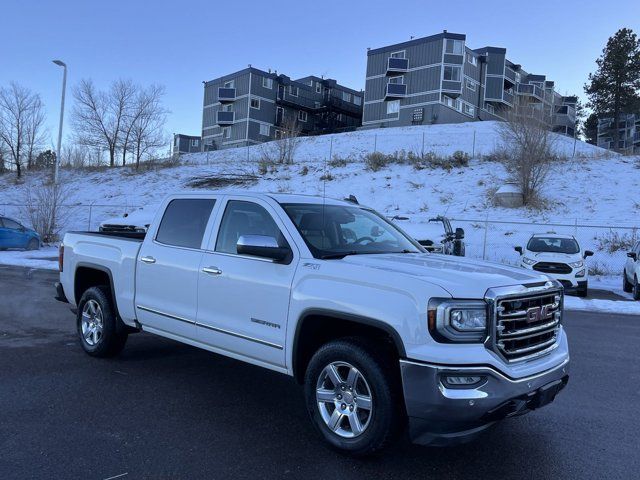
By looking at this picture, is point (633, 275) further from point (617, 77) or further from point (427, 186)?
point (617, 77)

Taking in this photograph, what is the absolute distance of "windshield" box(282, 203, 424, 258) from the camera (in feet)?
14.3

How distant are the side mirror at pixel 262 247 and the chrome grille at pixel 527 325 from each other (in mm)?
1634

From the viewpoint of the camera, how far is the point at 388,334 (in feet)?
11.6

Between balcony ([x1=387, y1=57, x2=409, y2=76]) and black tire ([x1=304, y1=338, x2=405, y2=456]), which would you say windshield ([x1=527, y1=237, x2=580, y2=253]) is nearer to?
black tire ([x1=304, y1=338, x2=405, y2=456])

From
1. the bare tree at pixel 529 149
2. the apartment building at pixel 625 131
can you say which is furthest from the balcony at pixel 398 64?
the apartment building at pixel 625 131

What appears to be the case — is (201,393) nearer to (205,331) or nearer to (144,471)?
(205,331)

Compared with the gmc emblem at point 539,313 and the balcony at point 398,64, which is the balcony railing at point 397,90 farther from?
the gmc emblem at point 539,313

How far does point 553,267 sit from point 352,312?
11937 millimetres

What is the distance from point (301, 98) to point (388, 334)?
68.8 meters

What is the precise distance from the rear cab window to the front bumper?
8.35ft

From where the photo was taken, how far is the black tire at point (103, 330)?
19.4ft

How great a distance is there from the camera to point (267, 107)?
214 ft

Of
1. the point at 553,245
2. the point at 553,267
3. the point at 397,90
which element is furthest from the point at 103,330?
the point at 397,90

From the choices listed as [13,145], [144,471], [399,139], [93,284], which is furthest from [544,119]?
[13,145]
